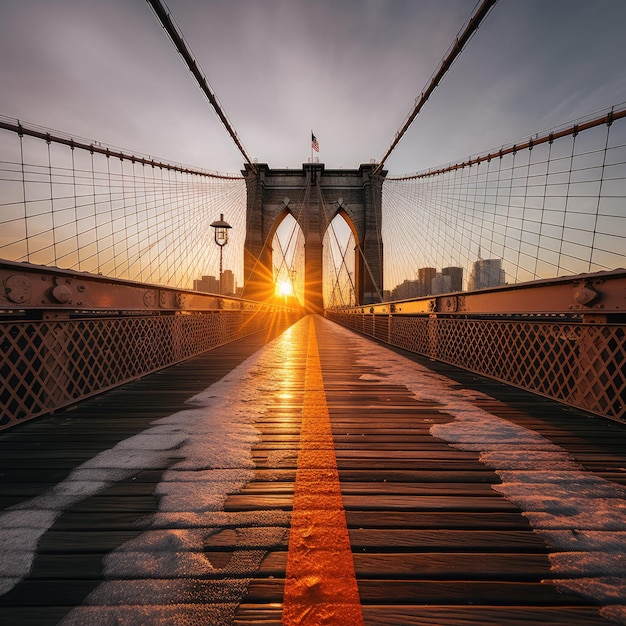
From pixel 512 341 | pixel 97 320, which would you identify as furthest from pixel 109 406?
pixel 512 341

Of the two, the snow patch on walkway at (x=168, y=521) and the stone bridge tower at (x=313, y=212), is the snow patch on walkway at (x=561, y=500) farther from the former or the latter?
the stone bridge tower at (x=313, y=212)

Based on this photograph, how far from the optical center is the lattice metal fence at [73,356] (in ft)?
7.87

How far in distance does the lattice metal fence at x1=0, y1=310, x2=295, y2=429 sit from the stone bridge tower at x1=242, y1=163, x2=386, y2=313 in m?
23.1

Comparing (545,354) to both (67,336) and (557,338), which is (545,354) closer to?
(557,338)

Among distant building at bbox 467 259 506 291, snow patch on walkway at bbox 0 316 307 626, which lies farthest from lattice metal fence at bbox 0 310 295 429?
distant building at bbox 467 259 506 291

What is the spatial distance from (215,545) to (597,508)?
1.68 metres

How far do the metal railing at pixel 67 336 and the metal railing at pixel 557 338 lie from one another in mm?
4392

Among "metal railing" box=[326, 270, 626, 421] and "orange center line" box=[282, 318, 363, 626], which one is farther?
"metal railing" box=[326, 270, 626, 421]

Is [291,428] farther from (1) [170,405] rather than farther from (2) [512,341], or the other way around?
(2) [512,341]

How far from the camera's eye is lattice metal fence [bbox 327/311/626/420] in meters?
2.63

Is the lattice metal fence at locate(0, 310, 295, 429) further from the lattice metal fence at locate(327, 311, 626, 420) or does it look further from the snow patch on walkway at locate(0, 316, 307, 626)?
the lattice metal fence at locate(327, 311, 626, 420)

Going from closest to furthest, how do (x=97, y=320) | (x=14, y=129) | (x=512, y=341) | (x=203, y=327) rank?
(x=97, y=320)
(x=512, y=341)
(x=203, y=327)
(x=14, y=129)

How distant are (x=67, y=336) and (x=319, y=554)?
2896 mm

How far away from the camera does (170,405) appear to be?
9.61ft
